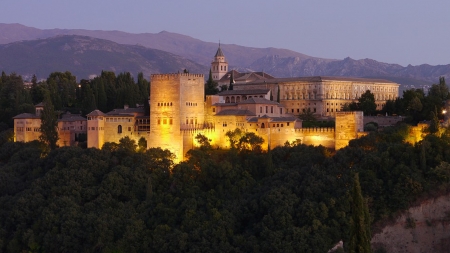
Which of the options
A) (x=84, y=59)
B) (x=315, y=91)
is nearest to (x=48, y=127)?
(x=315, y=91)

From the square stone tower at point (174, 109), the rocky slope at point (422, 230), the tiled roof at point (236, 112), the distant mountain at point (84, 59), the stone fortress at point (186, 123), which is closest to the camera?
the rocky slope at point (422, 230)

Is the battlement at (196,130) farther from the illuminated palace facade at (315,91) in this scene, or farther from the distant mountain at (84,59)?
the distant mountain at (84,59)

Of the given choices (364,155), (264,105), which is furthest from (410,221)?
(264,105)

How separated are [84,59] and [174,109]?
137704mm

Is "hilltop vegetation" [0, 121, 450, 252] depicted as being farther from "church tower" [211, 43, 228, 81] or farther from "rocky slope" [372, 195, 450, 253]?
"church tower" [211, 43, 228, 81]

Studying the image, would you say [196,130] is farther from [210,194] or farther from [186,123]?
[210,194]

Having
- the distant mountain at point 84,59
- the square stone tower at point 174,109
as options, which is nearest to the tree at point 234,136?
the square stone tower at point 174,109

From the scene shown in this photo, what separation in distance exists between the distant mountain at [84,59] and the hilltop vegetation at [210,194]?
12617 cm

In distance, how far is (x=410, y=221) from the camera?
3878cm

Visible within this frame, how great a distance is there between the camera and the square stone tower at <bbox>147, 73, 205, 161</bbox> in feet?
158

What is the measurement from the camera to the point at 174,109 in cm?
4862

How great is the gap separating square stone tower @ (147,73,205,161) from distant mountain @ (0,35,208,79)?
123 metres

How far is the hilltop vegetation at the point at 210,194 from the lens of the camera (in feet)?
125

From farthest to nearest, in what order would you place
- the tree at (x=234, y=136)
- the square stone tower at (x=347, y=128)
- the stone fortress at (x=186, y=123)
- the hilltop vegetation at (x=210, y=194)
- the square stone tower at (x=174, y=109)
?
the square stone tower at (x=174, y=109), the tree at (x=234, y=136), the stone fortress at (x=186, y=123), the square stone tower at (x=347, y=128), the hilltop vegetation at (x=210, y=194)
